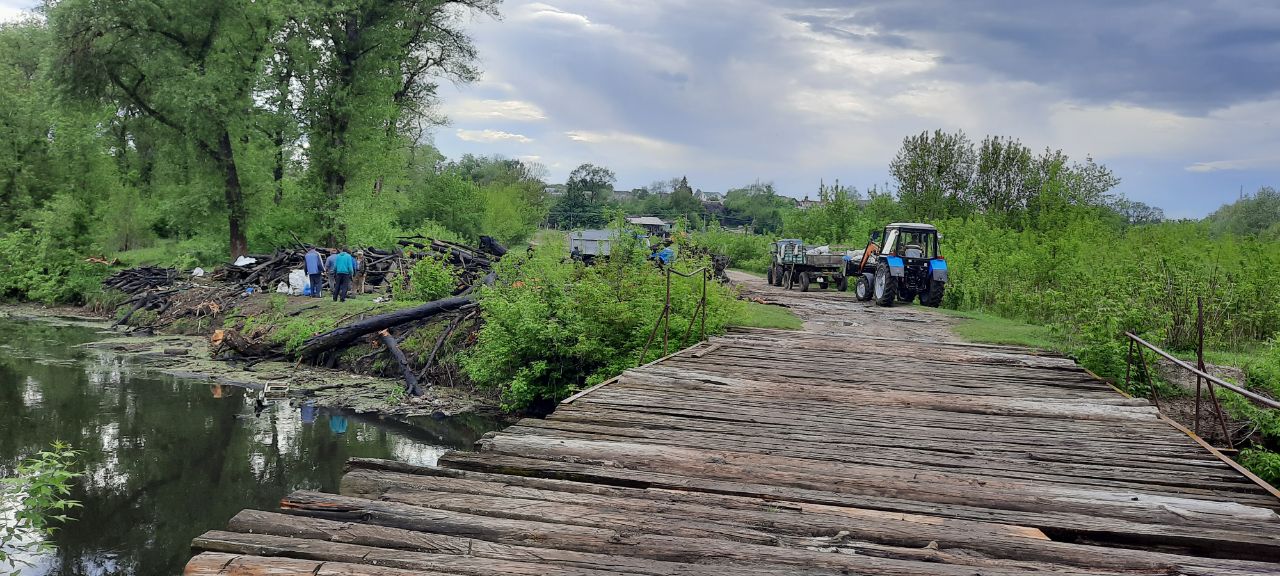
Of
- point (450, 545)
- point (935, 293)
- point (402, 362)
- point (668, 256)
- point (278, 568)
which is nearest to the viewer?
point (278, 568)

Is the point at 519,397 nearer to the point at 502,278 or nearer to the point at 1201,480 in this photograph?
the point at 502,278

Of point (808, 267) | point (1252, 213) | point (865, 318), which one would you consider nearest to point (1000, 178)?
point (808, 267)

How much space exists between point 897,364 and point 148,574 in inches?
328

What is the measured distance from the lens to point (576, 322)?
11.9 m

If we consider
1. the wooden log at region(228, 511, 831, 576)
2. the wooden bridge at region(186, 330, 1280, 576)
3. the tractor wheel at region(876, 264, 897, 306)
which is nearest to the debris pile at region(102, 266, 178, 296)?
the tractor wheel at region(876, 264, 897, 306)

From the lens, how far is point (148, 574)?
725 centimetres

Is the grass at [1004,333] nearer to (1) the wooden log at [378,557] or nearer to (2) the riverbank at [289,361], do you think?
(2) the riverbank at [289,361]

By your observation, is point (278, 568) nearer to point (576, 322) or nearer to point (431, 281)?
point (576, 322)

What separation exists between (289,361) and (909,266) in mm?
14720

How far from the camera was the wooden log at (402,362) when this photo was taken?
46.7ft

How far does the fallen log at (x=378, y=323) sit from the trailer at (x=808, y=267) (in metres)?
13.2

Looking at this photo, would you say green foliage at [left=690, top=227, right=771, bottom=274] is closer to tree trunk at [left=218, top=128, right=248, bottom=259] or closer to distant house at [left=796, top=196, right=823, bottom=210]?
distant house at [left=796, top=196, right=823, bottom=210]

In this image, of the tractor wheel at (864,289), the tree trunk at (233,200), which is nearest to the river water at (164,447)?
the tractor wheel at (864,289)

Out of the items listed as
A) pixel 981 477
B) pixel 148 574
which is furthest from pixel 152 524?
pixel 981 477
